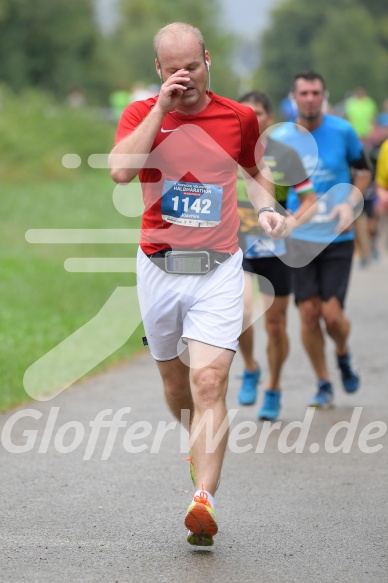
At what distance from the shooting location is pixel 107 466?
23.9 ft

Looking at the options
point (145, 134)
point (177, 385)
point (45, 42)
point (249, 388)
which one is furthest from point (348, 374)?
point (45, 42)

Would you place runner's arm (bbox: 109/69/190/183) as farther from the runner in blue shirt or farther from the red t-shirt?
the runner in blue shirt

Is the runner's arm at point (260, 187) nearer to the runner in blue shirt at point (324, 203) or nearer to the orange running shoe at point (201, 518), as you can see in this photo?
the orange running shoe at point (201, 518)

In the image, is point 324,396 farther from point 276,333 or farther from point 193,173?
point 193,173

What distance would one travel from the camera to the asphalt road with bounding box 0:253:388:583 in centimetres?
528

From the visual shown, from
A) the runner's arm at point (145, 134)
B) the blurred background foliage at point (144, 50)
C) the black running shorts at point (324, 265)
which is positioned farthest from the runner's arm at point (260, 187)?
the blurred background foliage at point (144, 50)

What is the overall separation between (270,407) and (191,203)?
3.40 m

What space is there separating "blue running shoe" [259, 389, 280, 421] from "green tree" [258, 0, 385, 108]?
54.0 meters

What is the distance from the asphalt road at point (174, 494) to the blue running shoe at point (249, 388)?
82mm

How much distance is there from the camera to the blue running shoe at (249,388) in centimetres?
930

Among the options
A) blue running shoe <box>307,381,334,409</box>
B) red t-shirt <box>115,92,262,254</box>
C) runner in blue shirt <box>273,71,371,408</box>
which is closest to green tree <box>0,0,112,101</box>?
runner in blue shirt <box>273,71,371,408</box>

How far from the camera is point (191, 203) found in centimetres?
569

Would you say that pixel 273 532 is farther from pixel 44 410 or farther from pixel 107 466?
pixel 44 410

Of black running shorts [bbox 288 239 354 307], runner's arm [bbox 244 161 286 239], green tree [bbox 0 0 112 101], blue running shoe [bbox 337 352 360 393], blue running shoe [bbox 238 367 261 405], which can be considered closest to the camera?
runner's arm [bbox 244 161 286 239]
